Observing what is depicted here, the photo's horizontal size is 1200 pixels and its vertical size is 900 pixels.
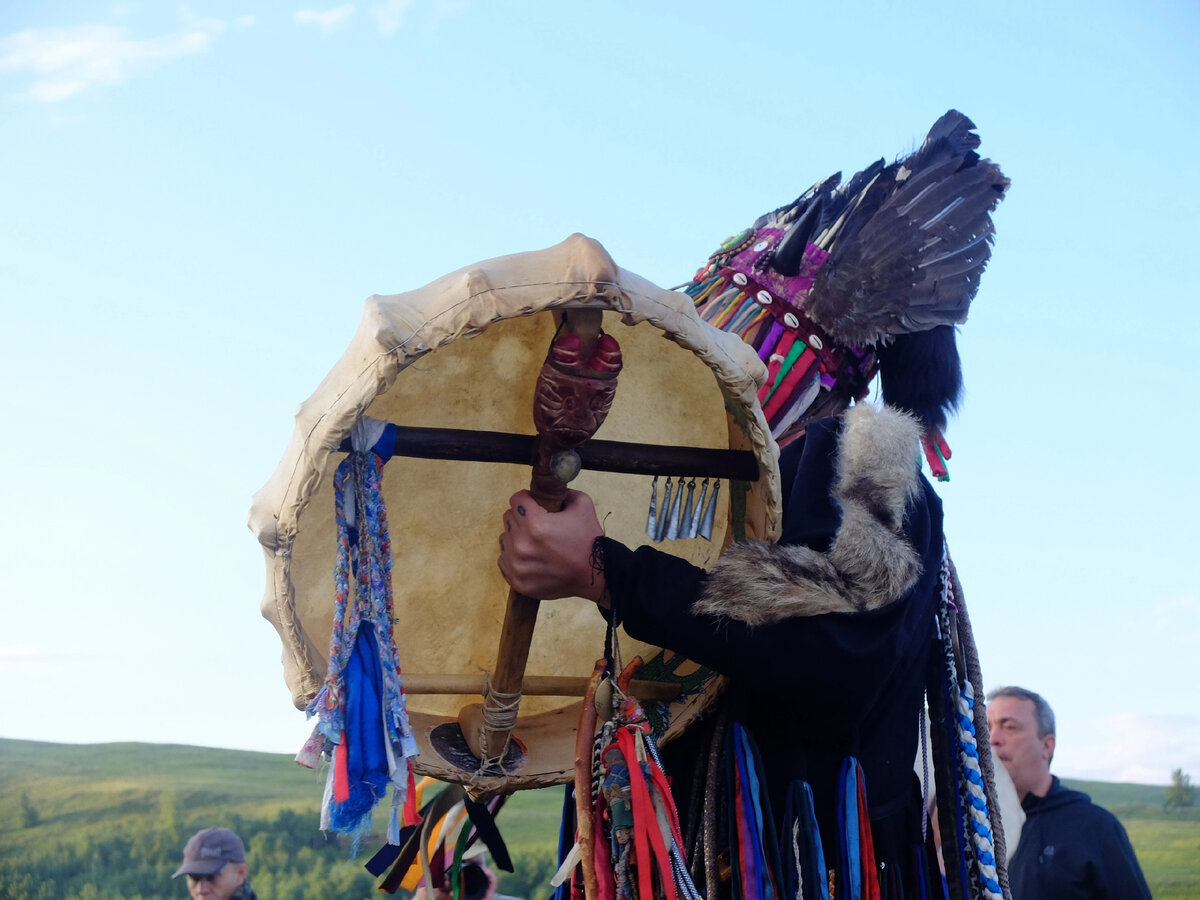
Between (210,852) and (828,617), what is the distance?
10.8ft

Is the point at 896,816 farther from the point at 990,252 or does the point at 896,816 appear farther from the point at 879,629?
the point at 990,252

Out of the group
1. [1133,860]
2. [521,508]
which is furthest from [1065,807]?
[521,508]

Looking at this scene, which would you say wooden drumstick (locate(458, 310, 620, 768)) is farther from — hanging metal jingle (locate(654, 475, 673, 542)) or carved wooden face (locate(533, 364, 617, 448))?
hanging metal jingle (locate(654, 475, 673, 542))

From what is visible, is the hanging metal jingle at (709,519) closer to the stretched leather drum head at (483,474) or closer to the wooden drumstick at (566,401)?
the stretched leather drum head at (483,474)

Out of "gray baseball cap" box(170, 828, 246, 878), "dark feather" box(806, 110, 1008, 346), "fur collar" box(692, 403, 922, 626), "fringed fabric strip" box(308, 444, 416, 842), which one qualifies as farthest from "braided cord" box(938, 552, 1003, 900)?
"gray baseball cap" box(170, 828, 246, 878)

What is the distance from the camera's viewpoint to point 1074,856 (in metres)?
3.67

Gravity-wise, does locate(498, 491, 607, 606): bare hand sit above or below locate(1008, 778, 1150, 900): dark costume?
above

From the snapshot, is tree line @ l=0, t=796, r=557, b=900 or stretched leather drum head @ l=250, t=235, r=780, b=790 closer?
stretched leather drum head @ l=250, t=235, r=780, b=790

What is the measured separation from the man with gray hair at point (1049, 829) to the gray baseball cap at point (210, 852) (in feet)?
8.57

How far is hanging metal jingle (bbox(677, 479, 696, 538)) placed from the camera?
77.7 inches

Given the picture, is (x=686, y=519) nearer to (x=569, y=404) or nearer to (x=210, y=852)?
(x=569, y=404)

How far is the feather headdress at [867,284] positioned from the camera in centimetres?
226

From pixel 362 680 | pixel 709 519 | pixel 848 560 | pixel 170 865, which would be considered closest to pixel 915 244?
pixel 709 519

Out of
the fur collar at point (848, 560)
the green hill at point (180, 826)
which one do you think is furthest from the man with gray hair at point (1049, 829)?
the fur collar at point (848, 560)
